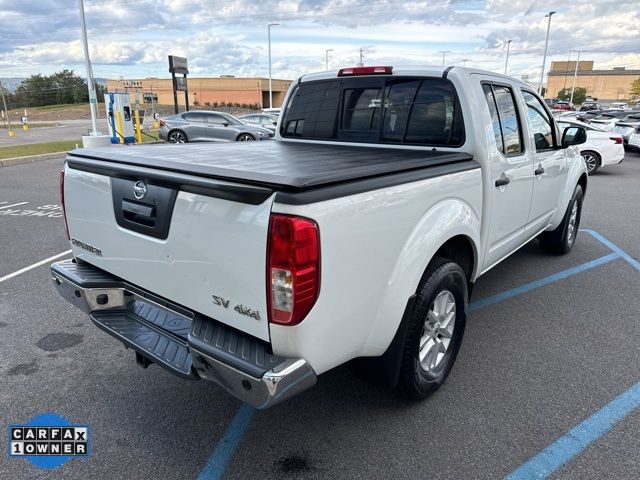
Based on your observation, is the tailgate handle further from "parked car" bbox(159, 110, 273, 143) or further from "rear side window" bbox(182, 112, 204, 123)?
"rear side window" bbox(182, 112, 204, 123)

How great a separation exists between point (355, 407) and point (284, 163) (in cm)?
156

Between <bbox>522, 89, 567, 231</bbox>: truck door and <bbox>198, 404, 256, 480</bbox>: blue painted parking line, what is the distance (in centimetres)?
311

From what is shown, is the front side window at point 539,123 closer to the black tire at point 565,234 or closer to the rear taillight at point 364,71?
the black tire at point 565,234

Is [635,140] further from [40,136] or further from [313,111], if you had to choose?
[40,136]

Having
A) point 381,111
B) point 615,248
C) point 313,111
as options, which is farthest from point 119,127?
point 615,248

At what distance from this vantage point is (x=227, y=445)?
2.71 m

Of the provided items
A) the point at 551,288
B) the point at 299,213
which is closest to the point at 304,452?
the point at 299,213

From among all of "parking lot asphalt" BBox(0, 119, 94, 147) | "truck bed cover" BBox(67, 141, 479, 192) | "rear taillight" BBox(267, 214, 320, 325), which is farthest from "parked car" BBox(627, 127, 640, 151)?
"parking lot asphalt" BBox(0, 119, 94, 147)

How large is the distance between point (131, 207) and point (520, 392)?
2650 mm

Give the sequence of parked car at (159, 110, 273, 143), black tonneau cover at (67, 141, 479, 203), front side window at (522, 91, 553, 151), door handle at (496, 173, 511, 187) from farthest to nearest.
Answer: parked car at (159, 110, 273, 143) < front side window at (522, 91, 553, 151) < door handle at (496, 173, 511, 187) < black tonneau cover at (67, 141, 479, 203)

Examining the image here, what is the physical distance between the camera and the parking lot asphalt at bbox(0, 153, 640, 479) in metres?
2.55

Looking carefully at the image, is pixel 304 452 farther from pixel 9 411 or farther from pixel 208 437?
pixel 9 411

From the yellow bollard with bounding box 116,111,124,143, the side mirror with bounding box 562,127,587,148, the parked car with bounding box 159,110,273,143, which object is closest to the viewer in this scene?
the side mirror with bounding box 562,127,587,148

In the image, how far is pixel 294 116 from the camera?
15.4 feet
